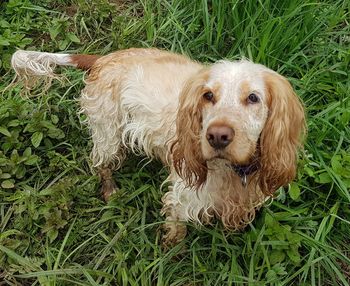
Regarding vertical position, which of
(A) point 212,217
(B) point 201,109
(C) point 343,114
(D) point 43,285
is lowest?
(D) point 43,285

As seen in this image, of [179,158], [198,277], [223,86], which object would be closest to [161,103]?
[179,158]

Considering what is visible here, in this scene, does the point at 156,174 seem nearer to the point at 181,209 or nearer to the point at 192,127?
the point at 181,209

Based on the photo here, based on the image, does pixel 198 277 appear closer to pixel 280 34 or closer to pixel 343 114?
pixel 343 114

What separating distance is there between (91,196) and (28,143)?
1.94ft

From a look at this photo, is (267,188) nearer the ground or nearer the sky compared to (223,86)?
nearer the ground

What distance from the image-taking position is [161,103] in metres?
3.13

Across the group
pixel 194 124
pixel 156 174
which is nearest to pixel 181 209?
pixel 156 174

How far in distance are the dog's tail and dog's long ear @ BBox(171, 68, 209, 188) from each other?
0.94 meters

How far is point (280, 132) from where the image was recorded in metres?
2.52

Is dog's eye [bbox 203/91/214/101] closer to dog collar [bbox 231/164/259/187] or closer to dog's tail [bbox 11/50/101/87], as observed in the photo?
dog collar [bbox 231/164/259/187]

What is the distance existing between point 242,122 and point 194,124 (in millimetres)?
318

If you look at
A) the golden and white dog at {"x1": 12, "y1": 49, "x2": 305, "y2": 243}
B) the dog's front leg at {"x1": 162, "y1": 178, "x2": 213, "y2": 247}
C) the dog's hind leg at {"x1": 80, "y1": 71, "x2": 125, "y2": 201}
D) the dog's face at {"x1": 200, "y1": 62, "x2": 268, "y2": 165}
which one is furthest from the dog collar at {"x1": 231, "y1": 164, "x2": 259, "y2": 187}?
the dog's hind leg at {"x1": 80, "y1": 71, "x2": 125, "y2": 201}

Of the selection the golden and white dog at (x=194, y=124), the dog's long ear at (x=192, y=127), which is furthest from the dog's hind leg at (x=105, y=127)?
the dog's long ear at (x=192, y=127)

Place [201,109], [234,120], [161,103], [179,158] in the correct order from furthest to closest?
[161,103] < [179,158] < [201,109] < [234,120]
